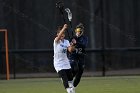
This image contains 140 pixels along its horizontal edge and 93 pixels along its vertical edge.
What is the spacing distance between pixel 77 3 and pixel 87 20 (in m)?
0.81

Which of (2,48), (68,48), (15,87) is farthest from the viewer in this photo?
(2,48)

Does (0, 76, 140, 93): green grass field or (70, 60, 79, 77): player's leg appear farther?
(0, 76, 140, 93): green grass field

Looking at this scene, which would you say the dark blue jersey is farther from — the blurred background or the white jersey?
the blurred background

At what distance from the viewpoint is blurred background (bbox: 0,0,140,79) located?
77.2 feet

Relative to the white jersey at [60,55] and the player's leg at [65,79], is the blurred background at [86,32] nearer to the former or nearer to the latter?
→ the white jersey at [60,55]

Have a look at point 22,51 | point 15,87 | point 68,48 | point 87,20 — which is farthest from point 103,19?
point 68,48

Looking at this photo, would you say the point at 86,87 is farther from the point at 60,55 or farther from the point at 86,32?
the point at 86,32

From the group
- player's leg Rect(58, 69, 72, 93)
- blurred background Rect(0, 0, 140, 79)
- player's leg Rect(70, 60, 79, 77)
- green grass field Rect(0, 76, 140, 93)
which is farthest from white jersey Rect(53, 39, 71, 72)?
blurred background Rect(0, 0, 140, 79)

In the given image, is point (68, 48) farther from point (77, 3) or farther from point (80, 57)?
point (77, 3)

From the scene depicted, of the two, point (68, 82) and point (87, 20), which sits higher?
point (87, 20)

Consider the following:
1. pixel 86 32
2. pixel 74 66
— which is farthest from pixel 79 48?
pixel 86 32

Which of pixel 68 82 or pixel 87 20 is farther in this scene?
pixel 87 20

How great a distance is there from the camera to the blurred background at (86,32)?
2353cm

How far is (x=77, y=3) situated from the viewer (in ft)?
77.2
